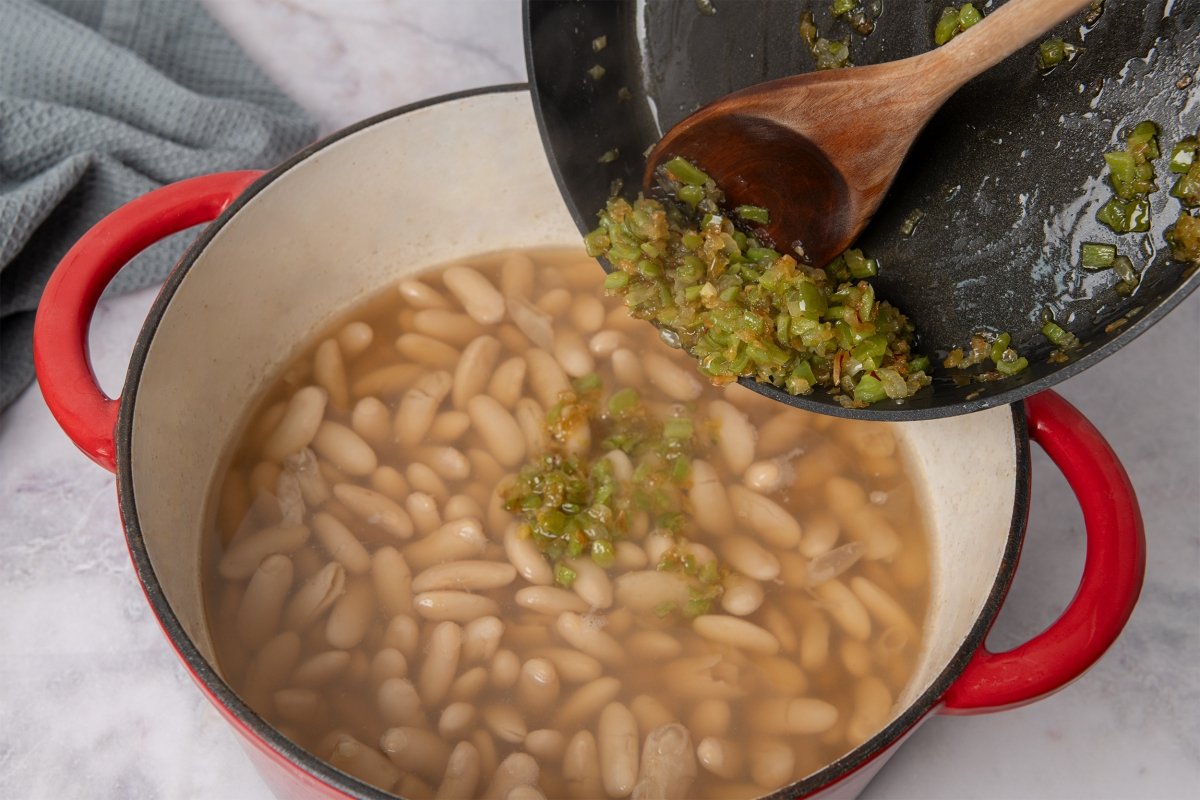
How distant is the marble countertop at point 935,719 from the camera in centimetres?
136

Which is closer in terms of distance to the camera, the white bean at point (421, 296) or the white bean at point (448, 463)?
the white bean at point (448, 463)

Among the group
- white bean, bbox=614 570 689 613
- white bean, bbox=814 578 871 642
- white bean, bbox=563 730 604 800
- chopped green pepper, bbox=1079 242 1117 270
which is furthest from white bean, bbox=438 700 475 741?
chopped green pepper, bbox=1079 242 1117 270

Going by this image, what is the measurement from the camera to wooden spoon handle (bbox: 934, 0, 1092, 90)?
922 millimetres

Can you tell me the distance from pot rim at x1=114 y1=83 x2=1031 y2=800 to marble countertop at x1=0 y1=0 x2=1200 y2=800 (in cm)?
36

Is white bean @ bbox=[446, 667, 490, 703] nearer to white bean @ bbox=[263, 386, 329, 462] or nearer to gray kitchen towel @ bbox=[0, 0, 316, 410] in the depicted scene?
white bean @ bbox=[263, 386, 329, 462]

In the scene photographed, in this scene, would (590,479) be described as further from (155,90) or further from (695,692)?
(155,90)

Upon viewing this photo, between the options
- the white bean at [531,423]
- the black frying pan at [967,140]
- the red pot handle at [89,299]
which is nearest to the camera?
the black frying pan at [967,140]

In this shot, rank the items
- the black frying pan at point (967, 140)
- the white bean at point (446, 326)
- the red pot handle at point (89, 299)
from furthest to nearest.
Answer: the white bean at point (446, 326), the red pot handle at point (89, 299), the black frying pan at point (967, 140)

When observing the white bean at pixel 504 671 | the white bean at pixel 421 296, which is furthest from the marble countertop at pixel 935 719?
the white bean at pixel 421 296

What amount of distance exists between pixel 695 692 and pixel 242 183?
792mm

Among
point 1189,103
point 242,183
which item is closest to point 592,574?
point 242,183

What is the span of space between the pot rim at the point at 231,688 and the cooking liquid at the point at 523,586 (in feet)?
0.74

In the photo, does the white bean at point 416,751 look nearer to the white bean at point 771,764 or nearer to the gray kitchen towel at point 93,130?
the white bean at point 771,764

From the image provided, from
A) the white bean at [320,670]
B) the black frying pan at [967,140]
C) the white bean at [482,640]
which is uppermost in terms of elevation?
the black frying pan at [967,140]
